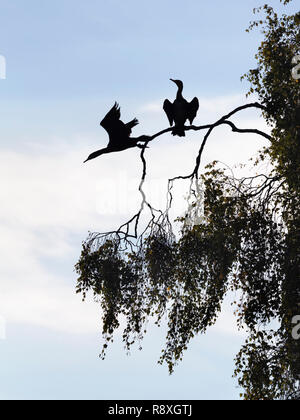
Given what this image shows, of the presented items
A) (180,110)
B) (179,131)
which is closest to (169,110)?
(180,110)

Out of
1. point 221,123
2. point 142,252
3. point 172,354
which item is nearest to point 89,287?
point 142,252

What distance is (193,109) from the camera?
13797 mm

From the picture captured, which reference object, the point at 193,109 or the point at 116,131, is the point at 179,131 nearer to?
the point at 193,109

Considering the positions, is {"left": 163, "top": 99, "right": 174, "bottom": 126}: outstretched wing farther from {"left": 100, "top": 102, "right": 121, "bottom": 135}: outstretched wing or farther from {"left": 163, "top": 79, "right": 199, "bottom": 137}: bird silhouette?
{"left": 100, "top": 102, "right": 121, "bottom": 135}: outstretched wing

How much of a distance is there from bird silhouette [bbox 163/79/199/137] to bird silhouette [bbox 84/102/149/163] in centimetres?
92

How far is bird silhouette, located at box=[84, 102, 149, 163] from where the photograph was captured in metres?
13.0

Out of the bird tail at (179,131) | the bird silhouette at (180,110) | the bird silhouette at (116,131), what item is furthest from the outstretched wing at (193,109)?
the bird silhouette at (116,131)

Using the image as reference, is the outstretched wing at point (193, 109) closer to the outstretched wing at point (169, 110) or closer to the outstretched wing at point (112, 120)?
the outstretched wing at point (169, 110)

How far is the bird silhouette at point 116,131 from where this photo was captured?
13039mm

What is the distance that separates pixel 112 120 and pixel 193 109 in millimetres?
1922

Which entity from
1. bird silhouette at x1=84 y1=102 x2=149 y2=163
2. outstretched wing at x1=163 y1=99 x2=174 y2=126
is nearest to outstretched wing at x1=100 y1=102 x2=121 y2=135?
bird silhouette at x1=84 y1=102 x2=149 y2=163

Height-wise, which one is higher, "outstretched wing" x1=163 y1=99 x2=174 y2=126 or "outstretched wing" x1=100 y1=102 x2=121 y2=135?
"outstretched wing" x1=163 y1=99 x2=174 y2=126

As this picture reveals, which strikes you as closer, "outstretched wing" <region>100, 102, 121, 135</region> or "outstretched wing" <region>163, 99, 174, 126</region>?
A: "outstretched wing" <region>100, 102, 121, 135</region>
